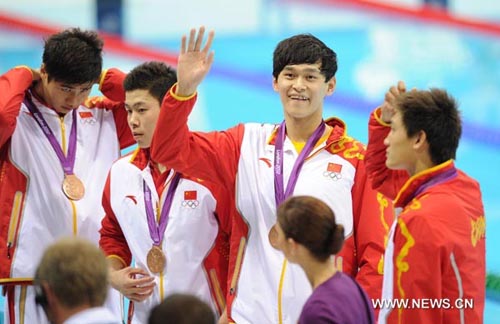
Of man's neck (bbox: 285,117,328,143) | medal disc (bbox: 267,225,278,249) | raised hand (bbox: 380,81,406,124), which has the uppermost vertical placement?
raised hand (bbox: 380,81,406,124)

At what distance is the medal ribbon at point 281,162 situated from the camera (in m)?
4.83

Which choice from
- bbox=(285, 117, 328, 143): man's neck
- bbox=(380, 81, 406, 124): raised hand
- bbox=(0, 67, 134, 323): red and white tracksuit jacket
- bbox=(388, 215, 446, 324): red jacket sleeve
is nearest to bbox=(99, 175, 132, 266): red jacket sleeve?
bbox=(0, 67, 134, 323): red and white tracksuit jacket

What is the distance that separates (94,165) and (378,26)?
9.36m

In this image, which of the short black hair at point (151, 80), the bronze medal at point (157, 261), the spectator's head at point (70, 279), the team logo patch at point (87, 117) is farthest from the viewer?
the team logo patch at point (87, 117)

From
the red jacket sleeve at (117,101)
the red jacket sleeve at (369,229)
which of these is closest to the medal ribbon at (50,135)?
the red jacket sleeve at (117,101)

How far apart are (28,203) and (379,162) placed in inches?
69.2

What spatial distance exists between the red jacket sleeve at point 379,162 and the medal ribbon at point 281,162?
0.94 ft

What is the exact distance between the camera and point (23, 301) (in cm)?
548

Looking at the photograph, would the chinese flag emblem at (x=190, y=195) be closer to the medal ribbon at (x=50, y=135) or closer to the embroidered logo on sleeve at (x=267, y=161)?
the embroidered logo on sleeve at (x=267, y=161)

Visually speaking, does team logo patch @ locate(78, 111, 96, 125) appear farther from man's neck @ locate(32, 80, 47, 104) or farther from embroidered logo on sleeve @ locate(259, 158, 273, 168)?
embroidered logo on sleeve @ locate(259, 158, 273, 168)

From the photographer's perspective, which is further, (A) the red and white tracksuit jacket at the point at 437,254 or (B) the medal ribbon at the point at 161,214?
(B) the medal ribbon at the point at 161,214

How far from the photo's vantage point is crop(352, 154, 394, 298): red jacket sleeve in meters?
4.76

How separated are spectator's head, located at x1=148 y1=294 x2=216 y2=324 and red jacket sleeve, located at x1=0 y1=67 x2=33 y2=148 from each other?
2218 millimetres

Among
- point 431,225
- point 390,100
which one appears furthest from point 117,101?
point 431,225
